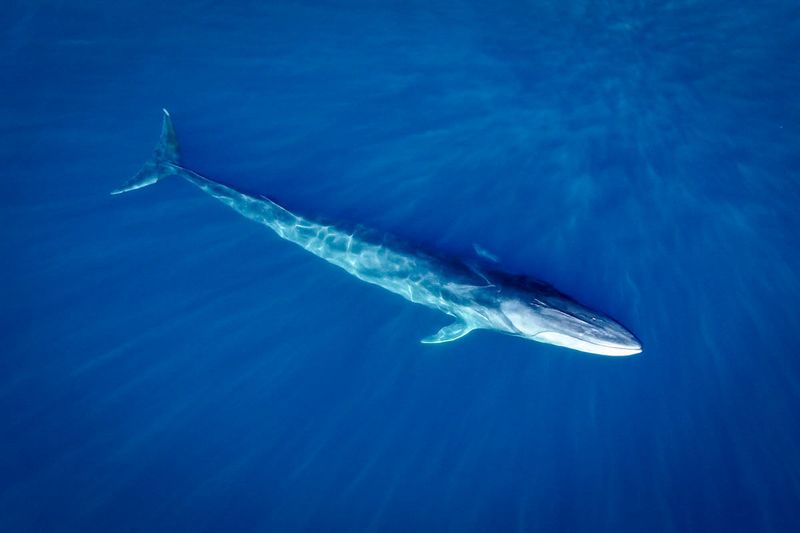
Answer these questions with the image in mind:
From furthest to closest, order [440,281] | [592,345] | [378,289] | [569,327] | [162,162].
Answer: [162,162]
[378,289]
[440,281]
[569,327]
[592,345]

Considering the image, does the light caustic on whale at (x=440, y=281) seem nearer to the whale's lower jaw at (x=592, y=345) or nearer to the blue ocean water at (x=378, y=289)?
the whale's lower jaw at (x=592, y=345)

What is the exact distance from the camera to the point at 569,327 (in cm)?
665

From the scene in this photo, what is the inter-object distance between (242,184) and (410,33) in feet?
20.5

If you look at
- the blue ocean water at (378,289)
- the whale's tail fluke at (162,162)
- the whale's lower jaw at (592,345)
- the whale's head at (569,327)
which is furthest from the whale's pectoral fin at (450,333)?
the whale's tail fluke at (162,162)

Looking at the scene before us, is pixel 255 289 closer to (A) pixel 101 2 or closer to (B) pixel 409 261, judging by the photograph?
(B) pixel 409 261

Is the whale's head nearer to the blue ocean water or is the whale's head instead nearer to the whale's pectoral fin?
the whale's pectoral fin

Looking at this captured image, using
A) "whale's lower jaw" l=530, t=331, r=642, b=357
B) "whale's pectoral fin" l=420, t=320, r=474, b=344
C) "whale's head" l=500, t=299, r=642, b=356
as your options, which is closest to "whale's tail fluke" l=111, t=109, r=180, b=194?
"whale's pectoral fin" l=420, t=320, r=474, b=344

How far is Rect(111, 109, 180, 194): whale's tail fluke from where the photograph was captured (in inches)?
354

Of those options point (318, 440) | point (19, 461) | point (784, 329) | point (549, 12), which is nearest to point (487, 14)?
point (549, 12)

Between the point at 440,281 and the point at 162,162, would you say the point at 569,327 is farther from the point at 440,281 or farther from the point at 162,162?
the point at 162,162

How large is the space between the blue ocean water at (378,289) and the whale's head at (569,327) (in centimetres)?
111

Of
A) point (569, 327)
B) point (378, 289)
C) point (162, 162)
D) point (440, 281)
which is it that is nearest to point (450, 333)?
point (440, 281)

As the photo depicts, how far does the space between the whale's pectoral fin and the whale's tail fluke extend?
259 inches

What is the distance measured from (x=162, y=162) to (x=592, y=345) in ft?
30.1
